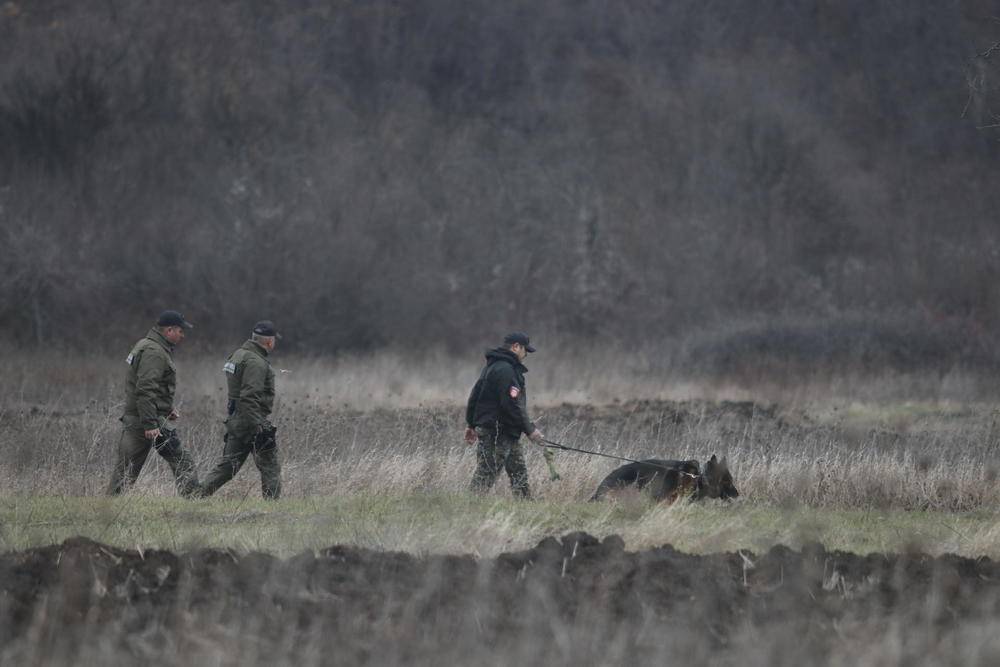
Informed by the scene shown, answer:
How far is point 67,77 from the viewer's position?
49688 mm

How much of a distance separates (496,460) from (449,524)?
3.00m

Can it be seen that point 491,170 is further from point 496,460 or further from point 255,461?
point 255,461

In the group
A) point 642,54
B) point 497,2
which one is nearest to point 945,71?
point 642,54

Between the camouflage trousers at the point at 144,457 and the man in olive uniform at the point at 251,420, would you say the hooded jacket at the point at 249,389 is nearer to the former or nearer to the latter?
the man in olive uniform at the point at 251,420

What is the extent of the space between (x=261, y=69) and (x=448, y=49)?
8124mm

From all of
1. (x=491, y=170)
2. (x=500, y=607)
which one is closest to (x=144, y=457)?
(x=500, y=607)

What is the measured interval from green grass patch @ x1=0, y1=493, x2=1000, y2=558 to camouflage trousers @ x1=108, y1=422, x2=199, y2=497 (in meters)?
0.50

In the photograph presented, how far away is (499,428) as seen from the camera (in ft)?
45.8

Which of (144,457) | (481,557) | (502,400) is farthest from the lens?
(502,400)

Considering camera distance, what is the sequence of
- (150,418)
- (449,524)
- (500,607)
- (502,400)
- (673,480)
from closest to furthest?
(500,607) → (449,524) → (150,418) → (673,480) → (502,400)

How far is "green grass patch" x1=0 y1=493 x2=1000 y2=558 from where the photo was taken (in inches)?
402

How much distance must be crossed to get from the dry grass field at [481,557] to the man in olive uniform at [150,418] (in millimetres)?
340

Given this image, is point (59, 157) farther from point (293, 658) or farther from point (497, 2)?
point (293, 658)

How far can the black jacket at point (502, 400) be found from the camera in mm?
13883
